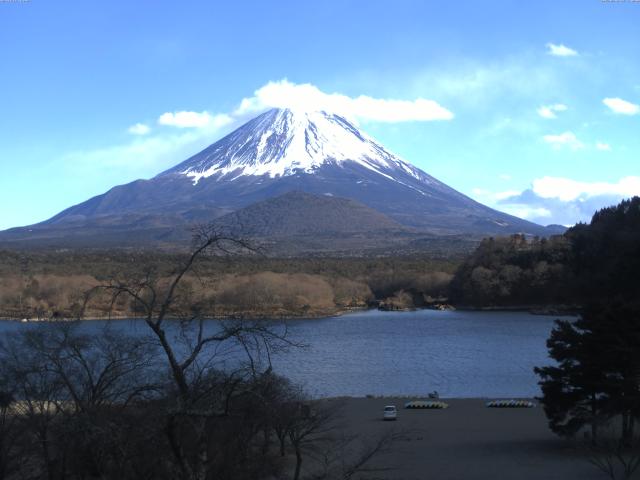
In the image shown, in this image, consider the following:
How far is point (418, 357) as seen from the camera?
110 ft

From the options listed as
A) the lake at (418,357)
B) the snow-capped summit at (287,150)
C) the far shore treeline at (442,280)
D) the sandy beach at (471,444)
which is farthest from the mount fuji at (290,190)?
the sandy beach at (471,444)

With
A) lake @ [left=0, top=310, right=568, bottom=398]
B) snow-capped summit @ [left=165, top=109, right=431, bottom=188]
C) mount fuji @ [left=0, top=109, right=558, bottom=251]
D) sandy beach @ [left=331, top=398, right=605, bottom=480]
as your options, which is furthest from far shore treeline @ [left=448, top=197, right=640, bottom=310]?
snow-capped summit @ [left=165, top=109, right=431, bottom=188]

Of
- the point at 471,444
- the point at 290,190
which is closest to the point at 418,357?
the point at 471,444

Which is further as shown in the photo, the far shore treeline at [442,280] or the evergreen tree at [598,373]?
the far shore treeline at [442,280]

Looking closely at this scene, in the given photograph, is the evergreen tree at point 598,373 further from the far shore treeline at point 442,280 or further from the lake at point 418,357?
the far shore treeline at point 442,280

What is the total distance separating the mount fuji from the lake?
86847mm

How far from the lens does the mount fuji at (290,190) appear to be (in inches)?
5566

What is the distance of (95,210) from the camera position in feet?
581

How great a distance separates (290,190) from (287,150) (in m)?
19.8

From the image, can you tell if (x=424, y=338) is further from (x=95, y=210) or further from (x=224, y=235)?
(x=95, y=210)

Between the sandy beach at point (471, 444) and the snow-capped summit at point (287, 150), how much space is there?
155 meters

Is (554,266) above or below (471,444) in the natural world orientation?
above

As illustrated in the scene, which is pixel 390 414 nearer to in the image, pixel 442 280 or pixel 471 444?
pixel 471 444

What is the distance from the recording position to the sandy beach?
45.6 ft
